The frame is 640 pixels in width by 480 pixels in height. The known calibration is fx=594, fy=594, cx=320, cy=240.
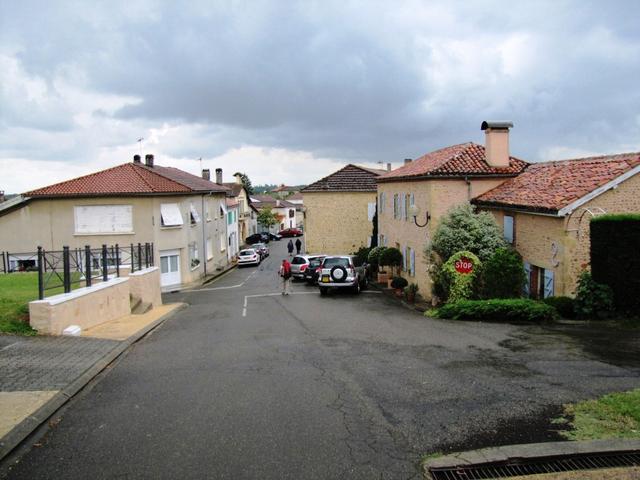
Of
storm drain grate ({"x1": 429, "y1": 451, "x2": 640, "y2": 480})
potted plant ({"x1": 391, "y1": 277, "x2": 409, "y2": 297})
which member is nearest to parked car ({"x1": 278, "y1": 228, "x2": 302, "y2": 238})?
potted plant ({"x1": 391, "y1": 277, "x2": 409, "y2": 297})

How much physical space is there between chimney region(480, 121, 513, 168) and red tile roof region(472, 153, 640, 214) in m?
1.06

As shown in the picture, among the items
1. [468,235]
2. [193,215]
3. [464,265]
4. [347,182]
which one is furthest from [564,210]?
[347,182]

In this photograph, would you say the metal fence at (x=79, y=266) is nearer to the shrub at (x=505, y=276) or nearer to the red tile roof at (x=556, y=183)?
the shrub at (x=505, y=276)

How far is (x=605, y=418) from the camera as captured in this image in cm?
699

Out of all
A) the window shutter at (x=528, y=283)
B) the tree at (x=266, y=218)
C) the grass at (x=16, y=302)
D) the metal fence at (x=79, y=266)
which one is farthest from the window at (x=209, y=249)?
the tree at (x=266, y=218)

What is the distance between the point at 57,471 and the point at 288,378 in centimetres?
405

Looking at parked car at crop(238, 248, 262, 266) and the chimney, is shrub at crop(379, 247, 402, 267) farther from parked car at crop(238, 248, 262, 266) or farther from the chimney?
parked car at crop(238, 248, 262, 266)

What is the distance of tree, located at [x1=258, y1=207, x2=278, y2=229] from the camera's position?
92812mm

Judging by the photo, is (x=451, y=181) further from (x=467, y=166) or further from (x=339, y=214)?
(x=339, y=214)

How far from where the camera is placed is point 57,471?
599 centimetres

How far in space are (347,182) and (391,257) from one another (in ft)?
54.4

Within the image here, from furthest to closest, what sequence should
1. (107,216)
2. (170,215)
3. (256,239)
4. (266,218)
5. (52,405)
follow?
(266,218)
(256,239)
(170,215)
(107,216)
(52,405)

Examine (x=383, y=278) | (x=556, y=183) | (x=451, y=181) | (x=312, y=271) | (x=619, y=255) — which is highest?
(x=451, y=181)

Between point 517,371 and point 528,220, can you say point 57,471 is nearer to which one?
point 517,371
